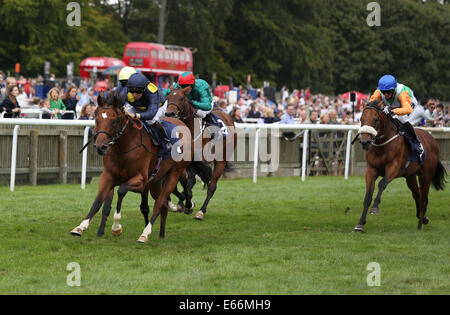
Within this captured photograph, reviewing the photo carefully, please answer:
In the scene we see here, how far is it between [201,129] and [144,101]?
5.81 ft

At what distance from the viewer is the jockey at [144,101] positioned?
341 inches

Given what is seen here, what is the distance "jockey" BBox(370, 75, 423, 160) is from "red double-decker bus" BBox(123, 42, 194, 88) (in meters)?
30.6

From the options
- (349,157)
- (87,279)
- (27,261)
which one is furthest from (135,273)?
(349,157)

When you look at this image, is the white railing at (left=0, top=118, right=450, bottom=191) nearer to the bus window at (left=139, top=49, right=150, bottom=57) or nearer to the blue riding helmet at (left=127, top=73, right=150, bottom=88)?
the blue riding helmet at (left=127, top=73, right=150, bottom=88)

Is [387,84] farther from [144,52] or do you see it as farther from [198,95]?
[144,52]

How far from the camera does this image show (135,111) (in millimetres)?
8945

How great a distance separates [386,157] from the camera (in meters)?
10.0

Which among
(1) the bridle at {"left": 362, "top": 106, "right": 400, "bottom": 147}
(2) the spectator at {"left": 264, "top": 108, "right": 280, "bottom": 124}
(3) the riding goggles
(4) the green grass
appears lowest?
(4) the green grass

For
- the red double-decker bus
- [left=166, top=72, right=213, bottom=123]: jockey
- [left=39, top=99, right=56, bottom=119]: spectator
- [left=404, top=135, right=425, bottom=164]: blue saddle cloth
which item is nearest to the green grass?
[left=404, top=135, right=425, bottom=164]: blue saddle cloth

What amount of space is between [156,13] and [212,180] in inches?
1520

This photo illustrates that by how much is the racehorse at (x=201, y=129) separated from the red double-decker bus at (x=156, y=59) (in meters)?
28.9

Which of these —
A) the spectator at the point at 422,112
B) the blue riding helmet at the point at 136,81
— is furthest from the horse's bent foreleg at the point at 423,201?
the spectator at the point at 422,112

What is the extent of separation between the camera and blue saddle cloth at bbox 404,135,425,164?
1035 cm

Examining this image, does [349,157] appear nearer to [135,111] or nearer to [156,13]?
[135,111]
